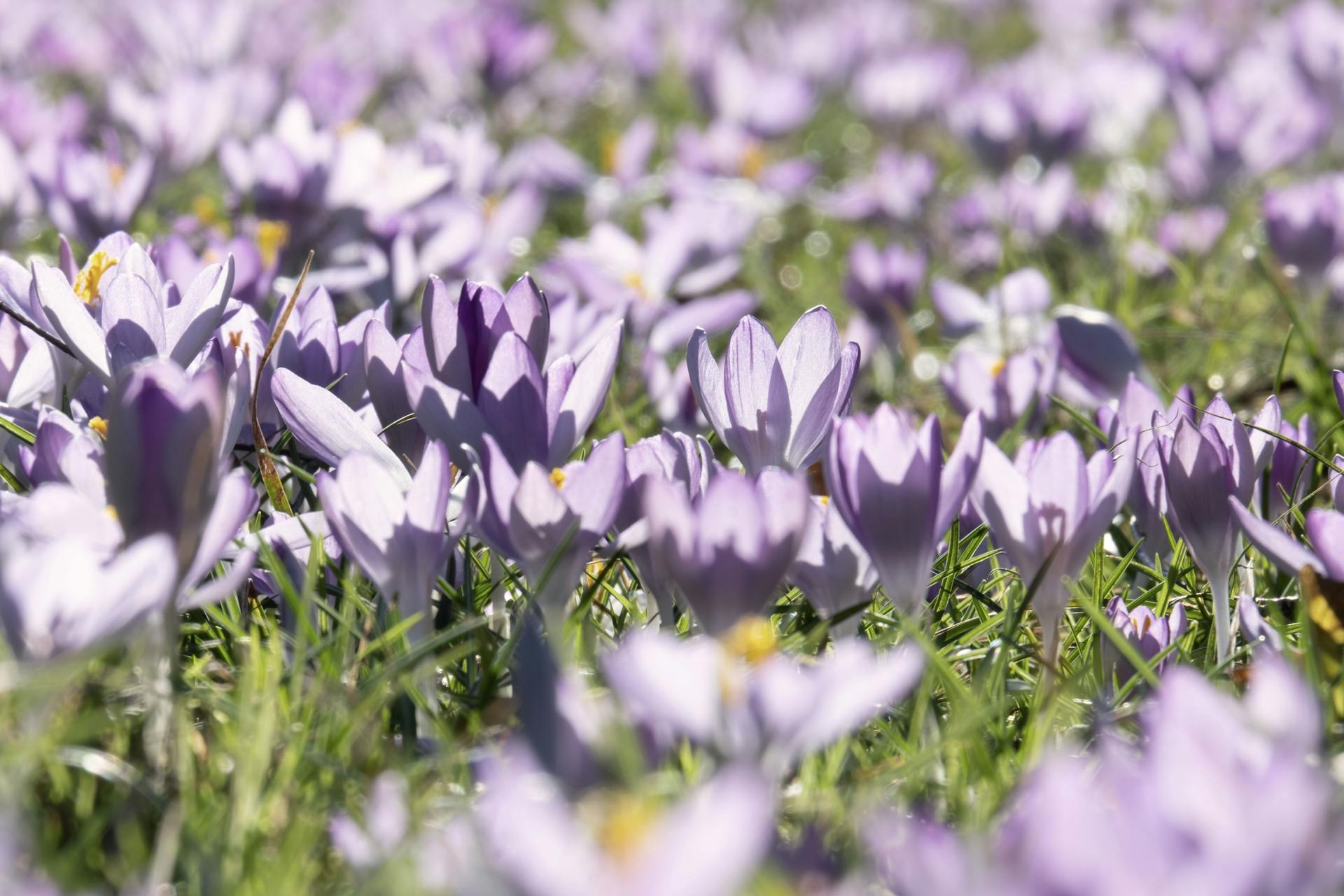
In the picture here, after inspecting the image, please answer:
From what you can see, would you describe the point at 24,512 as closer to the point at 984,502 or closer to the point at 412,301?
the point at 984,502

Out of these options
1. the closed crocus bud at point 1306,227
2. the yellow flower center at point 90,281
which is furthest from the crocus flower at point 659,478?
the closed crocus bud at point 1306,227

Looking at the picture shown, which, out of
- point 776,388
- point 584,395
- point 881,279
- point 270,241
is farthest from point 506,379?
point 881,279

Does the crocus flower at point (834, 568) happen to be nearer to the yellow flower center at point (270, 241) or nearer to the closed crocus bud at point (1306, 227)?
the yellow flower center at point (270, 241)

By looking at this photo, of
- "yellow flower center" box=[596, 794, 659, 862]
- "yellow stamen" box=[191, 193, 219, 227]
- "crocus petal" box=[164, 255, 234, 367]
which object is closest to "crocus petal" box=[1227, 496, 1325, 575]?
"yellow flower center" box=[596, 794, 659, 862]

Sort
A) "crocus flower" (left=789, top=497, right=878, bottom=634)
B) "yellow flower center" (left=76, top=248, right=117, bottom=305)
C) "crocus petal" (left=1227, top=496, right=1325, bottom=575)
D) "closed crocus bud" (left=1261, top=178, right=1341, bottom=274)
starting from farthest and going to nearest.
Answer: "closed crocus bud" (left=1261, top=178, right=1341, bottom=274) → "yellow flower center" (left=76, top=248, right=117, bottom=305) → "crocus flower" (left=789, top=497, right=878, bottom=634) → "crocus petal" (left=1227, top=496, right=1325, bottom=575)

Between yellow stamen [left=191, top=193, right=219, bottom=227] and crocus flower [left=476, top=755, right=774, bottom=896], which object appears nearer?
crocus flower [left=476, top=755, right=774, bottom=896]

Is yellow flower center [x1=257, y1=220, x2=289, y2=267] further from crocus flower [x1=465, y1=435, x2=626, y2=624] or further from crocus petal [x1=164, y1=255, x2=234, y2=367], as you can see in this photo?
crocus flower [x1=465, y1=435, x2=626, y2=624]
